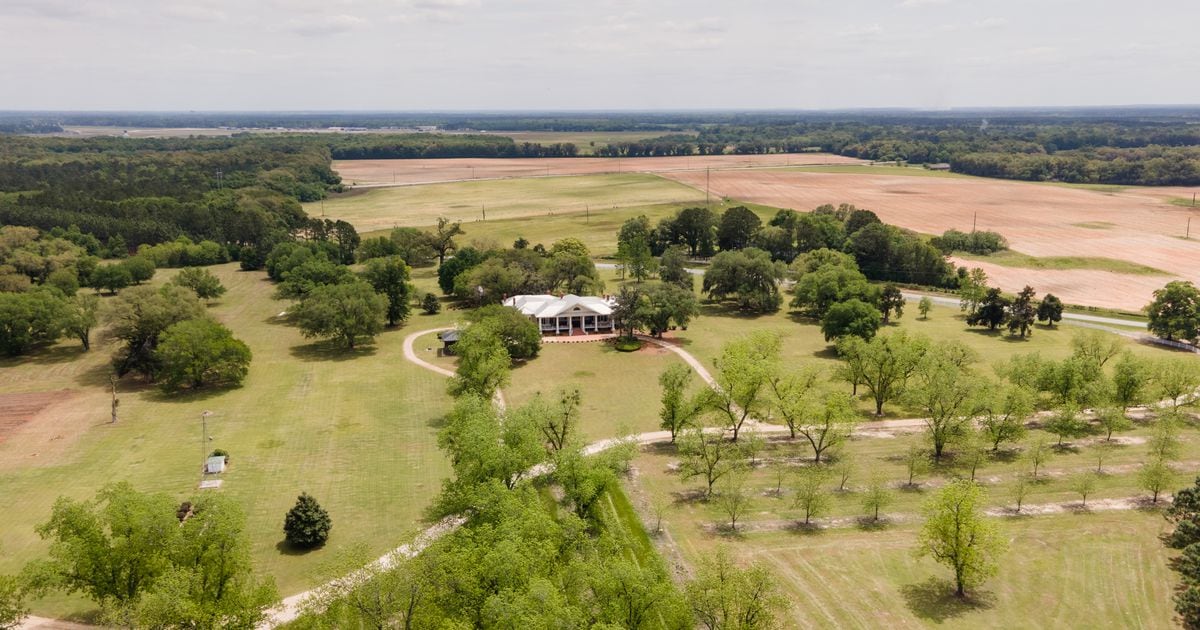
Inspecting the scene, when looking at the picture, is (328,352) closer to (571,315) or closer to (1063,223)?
(571,315)

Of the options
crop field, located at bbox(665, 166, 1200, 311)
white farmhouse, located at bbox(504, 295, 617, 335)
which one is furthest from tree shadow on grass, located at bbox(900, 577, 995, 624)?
crop field, located at bbox(665, 166, 1200, 311)

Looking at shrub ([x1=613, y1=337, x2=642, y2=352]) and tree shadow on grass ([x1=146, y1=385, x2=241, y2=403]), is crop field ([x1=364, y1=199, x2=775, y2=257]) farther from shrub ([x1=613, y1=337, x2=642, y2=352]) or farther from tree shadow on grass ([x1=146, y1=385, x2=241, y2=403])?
tree shadow on grass ([x1=146, y1=385, x2=241, y2=403])

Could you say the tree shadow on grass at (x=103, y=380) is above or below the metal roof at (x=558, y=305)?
below

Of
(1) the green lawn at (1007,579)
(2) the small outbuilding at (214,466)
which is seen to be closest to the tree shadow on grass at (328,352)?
(2) the small outbuilding at (214,466)

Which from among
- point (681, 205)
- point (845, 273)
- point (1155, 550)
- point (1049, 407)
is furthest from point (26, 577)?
point (681, 205)

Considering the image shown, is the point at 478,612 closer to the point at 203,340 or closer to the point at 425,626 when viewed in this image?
the point at 425,626

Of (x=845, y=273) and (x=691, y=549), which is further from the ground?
(x=845, y=273)

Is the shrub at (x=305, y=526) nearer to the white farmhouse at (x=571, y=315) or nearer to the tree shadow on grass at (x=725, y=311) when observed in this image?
the white farmhouse at (x=571, y=315)

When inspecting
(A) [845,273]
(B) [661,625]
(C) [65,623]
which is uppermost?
(A) [845,273]
